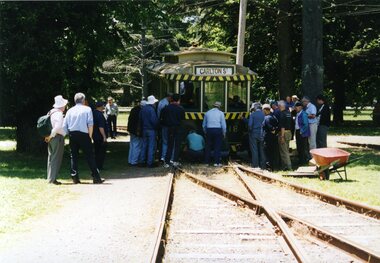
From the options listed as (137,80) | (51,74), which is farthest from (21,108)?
(137,80)

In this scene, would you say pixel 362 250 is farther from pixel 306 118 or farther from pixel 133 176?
pixel 306 118

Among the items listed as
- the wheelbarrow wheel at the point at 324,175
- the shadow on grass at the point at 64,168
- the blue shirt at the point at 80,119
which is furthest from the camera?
the shadow on grass at the point at 64,168

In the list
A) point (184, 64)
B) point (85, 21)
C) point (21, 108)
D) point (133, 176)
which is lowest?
point (133, 176)

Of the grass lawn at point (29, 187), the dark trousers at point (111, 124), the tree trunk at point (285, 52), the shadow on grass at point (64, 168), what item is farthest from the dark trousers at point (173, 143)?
the tree trunk at point (285, 52)

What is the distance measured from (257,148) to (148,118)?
3.38 meters

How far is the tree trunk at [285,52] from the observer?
31.3m

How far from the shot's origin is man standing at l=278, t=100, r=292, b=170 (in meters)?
17.6

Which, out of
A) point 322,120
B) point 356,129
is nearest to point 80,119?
point 322,120

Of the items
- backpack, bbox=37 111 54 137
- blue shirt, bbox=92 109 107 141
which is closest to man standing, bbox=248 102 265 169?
blue shirt, bbox=92 109 107 141

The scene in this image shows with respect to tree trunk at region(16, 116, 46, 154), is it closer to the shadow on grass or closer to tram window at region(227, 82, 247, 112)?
the shadow on grass

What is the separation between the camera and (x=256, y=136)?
18281 mm

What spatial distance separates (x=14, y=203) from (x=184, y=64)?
1049 centimetres

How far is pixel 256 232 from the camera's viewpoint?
936cm

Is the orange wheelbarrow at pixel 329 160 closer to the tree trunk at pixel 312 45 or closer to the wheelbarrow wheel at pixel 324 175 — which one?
the wheelbarrow wheel at pixel 324 175
